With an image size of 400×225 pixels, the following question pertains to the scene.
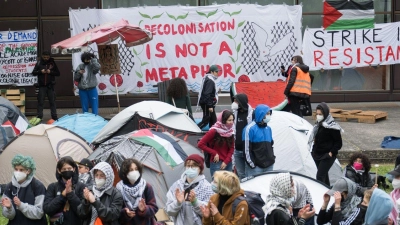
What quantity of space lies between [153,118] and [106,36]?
3.41 meters

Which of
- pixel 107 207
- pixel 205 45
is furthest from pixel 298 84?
pixel 107 207

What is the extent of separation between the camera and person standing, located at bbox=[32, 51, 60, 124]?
17.4 m

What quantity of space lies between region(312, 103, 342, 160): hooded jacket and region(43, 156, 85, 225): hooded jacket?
415 centimetres

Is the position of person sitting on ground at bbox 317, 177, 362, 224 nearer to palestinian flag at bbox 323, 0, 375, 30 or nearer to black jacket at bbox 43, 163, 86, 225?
black jacket at bbox 43, 163, 86, 225

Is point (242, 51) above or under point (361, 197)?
above

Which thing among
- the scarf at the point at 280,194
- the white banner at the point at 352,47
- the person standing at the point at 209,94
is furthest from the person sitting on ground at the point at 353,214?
the white banner at the point at 352,47

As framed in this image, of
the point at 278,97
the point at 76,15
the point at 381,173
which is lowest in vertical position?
the point at 381,173

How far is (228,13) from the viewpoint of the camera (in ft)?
62.2

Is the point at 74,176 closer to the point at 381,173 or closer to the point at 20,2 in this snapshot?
the point at 381,173

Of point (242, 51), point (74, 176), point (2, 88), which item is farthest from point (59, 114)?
point (74, 176)

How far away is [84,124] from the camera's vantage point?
1447 centimetres

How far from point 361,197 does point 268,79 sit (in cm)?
1072

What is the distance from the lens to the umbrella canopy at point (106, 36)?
16.0 metres

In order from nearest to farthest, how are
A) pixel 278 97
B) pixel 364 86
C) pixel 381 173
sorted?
pixel 381 173 < pixel 278 97 < pixel 364 86
